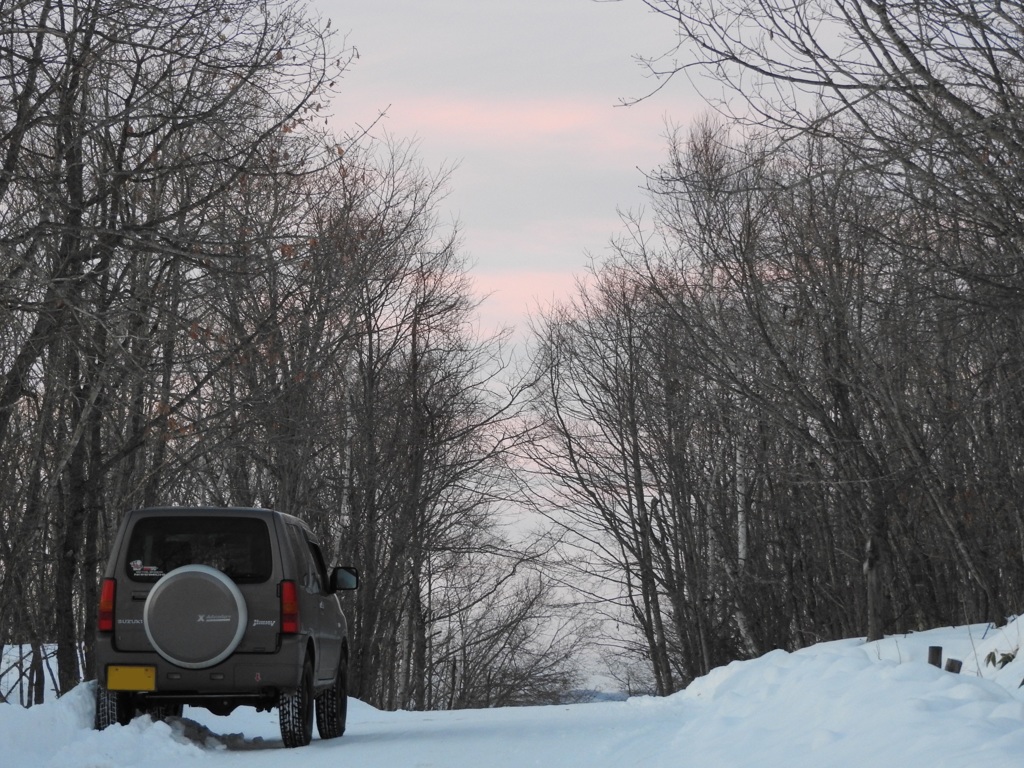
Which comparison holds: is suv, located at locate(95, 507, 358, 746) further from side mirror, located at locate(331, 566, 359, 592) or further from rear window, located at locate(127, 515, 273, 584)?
side mirror, located at locate(331, 566, 359, 592)

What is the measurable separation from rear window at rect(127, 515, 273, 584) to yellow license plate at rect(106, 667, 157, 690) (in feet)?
2.55

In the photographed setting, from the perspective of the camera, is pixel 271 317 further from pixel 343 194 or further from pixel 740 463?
pixel 740 463

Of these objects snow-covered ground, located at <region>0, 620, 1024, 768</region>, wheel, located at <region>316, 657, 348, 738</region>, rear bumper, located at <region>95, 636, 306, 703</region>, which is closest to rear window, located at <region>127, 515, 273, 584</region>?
rear bumper, located at <region>95, 636, 306, 703</region>

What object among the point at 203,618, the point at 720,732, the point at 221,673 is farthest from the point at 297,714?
the point at 720,732

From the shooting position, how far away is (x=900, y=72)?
9188mm

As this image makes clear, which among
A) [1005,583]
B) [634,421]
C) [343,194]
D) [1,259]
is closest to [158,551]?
[1,259]

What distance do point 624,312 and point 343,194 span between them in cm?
1096

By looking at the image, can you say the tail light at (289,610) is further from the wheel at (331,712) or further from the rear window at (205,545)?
the wheel at (331,712)

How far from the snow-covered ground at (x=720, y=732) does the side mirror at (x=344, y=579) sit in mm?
1436

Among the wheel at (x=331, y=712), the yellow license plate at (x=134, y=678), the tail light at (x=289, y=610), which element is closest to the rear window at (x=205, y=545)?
the tail light at (x=289, y=610)

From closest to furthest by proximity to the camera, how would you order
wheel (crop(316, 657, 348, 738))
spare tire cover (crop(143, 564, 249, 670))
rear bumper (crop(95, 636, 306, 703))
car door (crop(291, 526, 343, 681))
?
spare tire cover (crop(143, 564, 249, 670)) → rear bumper (crop(95, 636, 306, 703)) → car door (crop(291, 526, 343, 681)) → wheel (crop(316, 657, 348, 738))

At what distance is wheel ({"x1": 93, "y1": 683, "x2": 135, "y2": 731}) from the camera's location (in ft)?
34.8

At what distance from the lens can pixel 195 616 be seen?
34.6 feet

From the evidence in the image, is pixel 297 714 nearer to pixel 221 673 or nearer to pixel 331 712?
pixel 221 673
